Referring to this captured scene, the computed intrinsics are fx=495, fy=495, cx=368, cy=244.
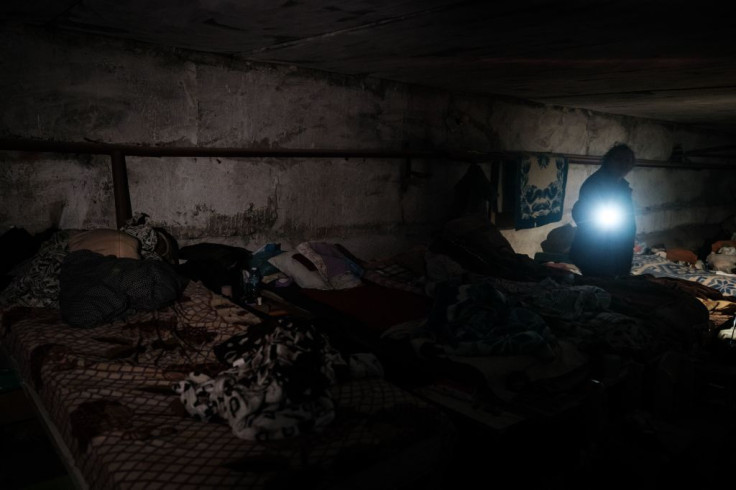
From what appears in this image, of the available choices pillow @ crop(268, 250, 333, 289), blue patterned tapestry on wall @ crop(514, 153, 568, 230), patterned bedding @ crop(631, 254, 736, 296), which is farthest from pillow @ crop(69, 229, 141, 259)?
patterned bedding @ crop(631, 254, 736, 296)

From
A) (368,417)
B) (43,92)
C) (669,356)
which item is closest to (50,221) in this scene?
(43,92)

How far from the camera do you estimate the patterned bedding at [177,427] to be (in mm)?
1616

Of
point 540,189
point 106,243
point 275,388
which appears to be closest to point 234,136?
point 106,243

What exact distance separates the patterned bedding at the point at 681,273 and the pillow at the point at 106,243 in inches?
232

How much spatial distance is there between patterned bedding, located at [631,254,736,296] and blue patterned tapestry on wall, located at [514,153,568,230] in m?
1.25

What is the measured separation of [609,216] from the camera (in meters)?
4.77

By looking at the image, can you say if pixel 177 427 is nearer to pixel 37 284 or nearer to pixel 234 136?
pixel 37 284

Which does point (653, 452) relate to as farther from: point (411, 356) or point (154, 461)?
point (154, 461)

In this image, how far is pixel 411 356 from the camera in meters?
2.94

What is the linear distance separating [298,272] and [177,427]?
2.51 m

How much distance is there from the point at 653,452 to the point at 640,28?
2503mm

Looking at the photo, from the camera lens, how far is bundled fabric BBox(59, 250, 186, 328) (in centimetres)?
283

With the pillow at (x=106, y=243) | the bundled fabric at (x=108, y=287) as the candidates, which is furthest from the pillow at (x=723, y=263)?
the pillow at (x=106, y=243)

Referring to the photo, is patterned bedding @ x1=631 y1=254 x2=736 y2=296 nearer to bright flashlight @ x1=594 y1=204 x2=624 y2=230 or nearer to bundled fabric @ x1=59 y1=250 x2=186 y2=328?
bright flashlight @ x1=594 y1=204 x2=624 y2=230
